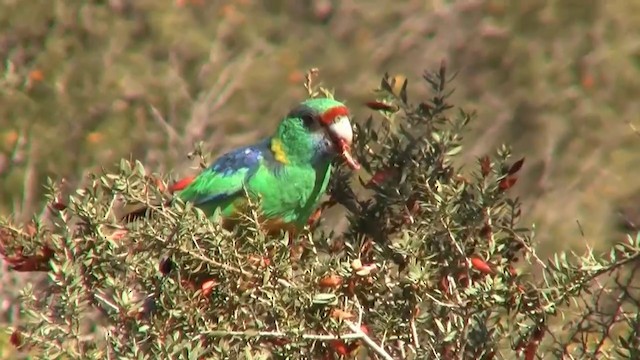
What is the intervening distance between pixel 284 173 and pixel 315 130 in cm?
21

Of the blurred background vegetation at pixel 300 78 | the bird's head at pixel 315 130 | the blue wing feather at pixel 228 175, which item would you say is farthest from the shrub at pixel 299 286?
the blurred background vegetation at pixel 300 78

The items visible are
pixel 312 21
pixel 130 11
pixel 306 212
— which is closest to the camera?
pixel 306 212

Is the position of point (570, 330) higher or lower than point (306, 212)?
higher

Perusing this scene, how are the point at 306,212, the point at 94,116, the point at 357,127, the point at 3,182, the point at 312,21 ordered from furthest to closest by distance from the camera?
the point at 312,21 < the point at 94,116 < the point at 3,182 < the point at 306,212 < the point at 357,127

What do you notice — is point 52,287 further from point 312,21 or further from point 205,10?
point 312,21

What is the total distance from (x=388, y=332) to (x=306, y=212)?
1.08 meters

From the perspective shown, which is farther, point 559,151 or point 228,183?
point 559,151

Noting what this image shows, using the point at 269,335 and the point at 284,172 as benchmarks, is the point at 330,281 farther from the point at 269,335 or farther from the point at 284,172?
the point at 284,172

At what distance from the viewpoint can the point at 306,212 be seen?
13.9ft

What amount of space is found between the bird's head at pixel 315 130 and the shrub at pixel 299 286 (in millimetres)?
748

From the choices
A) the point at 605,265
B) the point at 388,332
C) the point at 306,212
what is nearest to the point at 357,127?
the point at 306,212

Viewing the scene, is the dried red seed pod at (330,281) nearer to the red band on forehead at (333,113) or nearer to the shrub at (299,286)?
the shrub at (299,286)

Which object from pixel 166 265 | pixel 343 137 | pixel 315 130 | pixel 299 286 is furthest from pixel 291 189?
pixel 299 286

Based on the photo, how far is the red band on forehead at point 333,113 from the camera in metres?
→ 4.21
